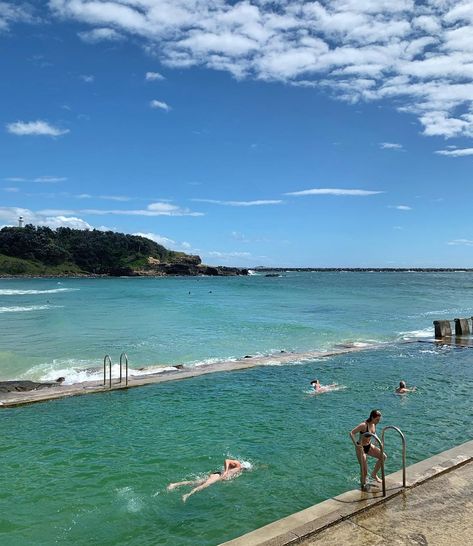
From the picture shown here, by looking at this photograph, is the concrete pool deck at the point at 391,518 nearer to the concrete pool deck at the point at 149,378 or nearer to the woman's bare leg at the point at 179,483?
the woman's bare leg at the point at 179,483

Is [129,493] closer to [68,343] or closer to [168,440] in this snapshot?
[168,440]

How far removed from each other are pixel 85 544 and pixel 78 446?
4942 mm

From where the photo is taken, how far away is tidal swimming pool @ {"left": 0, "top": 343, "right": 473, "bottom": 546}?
9.41 meters

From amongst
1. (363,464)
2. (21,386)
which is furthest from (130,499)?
(21,386)

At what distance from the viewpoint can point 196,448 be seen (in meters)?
13.1

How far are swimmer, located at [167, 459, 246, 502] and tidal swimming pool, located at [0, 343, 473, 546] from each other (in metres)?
0.21

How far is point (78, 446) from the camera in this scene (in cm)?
1330

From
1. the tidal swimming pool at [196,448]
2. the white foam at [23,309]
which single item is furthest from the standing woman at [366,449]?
the white foam at [23,309]

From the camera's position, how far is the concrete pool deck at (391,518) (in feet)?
24.7

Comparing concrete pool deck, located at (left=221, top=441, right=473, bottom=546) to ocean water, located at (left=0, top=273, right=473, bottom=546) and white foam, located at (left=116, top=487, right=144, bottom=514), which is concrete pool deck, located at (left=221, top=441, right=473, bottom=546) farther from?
white foam, located at (left=116, top=487, right=144, bottom=514)

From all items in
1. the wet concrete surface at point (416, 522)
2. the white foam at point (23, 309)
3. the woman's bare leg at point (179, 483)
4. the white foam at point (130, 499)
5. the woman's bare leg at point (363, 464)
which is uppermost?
the white foam at point (23, 309)

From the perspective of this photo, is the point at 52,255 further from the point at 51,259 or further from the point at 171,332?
the point at 171,332

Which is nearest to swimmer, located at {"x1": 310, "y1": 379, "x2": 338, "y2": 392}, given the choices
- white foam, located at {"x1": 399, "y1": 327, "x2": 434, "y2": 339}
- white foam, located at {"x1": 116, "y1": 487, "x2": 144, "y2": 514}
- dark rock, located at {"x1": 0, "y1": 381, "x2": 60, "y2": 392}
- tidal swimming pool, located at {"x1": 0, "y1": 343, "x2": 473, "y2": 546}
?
tidal swimming pool, located at {"x1": 0, "y1": 343, "x2": 473, "y2": 546}

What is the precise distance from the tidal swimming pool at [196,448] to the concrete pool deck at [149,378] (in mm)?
657
